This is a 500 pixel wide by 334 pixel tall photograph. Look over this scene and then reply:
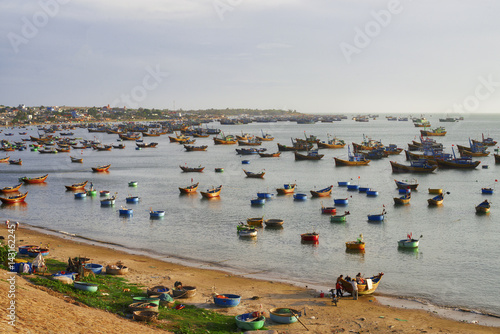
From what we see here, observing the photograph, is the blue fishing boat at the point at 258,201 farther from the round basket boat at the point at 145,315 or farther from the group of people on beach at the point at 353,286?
the round basket boat at the point at 145,315

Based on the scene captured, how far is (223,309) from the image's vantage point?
64.6 ft

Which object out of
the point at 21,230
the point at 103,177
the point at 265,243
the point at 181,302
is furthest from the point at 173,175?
the point at 181,302

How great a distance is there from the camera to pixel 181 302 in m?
20.3

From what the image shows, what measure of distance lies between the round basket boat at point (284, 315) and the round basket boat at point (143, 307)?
4.59 m

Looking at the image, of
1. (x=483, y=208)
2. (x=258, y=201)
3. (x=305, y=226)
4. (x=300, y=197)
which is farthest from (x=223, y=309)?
(x=483, y=208)

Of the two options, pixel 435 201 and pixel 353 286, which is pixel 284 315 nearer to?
pixel 353 286

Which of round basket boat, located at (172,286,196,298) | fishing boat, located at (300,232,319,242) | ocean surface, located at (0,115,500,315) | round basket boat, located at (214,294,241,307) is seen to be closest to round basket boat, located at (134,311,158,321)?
round basket boat, located at (214,294,241,307)

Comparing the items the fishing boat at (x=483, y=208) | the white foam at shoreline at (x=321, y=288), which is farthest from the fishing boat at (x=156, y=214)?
the fishing boat at (x=483, y=208)

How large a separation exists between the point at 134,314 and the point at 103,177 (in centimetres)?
5588

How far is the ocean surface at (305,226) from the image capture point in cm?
2644

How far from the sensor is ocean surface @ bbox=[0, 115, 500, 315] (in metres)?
26.4

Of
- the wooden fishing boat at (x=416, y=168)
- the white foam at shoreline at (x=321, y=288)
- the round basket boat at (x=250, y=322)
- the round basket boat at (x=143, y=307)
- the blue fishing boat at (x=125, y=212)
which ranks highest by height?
the wooden fishing boat at (x=416, y=168)

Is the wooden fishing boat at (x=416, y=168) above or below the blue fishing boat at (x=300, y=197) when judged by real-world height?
above

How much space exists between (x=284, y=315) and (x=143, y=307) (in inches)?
215
